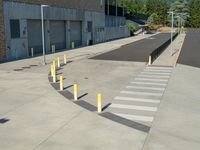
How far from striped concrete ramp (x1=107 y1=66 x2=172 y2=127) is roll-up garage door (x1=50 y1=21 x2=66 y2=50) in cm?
2130

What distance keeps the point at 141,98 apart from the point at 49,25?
27.5 meters

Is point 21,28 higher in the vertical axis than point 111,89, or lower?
higher

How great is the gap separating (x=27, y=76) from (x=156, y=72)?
10821mm

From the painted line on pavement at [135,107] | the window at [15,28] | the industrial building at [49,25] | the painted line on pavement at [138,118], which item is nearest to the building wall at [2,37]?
the industrial building at [49,25]

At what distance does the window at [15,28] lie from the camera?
108 feet

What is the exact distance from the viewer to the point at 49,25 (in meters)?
41.2

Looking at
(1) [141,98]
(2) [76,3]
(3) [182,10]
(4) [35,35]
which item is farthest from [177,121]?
(3) [182,10]

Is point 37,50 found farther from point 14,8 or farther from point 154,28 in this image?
point 154,28

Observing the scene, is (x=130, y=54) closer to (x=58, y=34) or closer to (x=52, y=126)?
(x=58, y=34)

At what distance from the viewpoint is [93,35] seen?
57.1 meters

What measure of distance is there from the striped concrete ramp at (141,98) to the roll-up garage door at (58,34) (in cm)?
2130

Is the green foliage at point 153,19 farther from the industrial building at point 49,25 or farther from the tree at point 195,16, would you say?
the industrial building at point 49,25

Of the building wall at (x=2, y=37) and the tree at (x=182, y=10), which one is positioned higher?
the tree at (x=182, y=10)

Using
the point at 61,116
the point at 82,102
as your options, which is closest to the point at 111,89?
the point at 82,102
